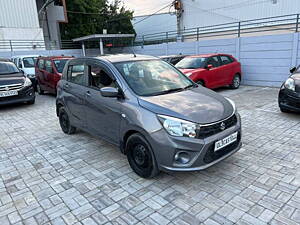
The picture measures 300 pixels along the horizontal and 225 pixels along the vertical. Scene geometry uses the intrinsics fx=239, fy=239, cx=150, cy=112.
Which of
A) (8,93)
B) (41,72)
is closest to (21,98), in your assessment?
(8,93)

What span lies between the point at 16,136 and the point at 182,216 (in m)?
4.34

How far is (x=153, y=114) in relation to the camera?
2924mm

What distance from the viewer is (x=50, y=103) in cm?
881

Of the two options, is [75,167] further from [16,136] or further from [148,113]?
[16,136]

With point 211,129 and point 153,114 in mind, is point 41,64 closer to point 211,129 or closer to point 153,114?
point 153,114

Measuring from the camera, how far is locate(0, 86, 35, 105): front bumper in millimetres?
7539

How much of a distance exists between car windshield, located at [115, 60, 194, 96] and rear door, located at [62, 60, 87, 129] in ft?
3.13

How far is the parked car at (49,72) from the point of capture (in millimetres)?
9086

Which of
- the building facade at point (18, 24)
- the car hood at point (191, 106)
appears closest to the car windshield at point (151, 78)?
the car hood at point (191, 106)

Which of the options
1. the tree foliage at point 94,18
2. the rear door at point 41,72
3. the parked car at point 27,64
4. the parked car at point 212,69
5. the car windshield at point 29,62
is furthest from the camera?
the tree foliage at point 94,18

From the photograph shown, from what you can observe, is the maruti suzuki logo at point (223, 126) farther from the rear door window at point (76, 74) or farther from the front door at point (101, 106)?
the rear door window at point (76, 74)

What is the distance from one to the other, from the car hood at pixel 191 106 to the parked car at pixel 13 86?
6081 mm

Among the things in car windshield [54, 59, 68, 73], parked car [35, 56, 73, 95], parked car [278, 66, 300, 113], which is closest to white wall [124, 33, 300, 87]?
parked car [278, 66, 300, 113]

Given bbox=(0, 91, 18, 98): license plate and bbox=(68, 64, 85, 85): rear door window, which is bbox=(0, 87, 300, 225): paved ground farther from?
bbox=(0, 91, 18, 98): license plate
